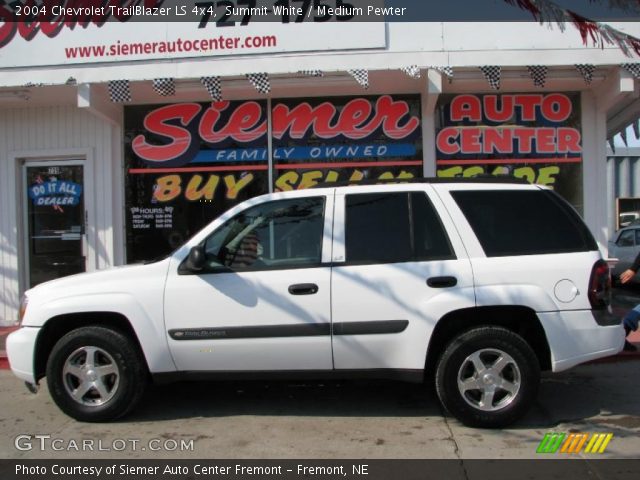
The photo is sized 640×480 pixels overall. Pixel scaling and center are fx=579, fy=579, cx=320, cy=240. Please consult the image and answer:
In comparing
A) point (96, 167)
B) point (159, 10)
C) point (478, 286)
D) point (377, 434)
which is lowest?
point (377, 434)

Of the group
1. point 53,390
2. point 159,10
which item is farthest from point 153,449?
point 159,10

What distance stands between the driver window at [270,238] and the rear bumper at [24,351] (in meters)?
1.53

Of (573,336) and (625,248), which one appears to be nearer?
(573,336)

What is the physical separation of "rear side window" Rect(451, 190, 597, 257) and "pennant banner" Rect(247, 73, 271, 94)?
3.81m

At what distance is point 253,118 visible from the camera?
835 centimetres

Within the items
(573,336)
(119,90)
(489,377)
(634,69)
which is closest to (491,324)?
(489,377)

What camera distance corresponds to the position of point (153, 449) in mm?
4137

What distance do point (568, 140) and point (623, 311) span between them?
269cm

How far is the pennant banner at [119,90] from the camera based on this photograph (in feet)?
25.2

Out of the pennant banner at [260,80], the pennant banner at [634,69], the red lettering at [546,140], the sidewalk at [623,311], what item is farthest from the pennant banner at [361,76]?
the sidewalk at [623,311]

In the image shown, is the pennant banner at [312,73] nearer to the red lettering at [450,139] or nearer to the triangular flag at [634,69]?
the red lettering at [450,139]

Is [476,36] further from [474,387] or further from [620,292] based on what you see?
[620,292]

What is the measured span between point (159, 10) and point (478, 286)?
6087 mm

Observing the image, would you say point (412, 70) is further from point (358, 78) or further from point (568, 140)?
point (568, 140)
